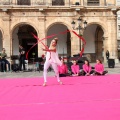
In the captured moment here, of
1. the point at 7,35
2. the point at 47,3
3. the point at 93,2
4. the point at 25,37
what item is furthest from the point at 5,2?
the point at 93,2

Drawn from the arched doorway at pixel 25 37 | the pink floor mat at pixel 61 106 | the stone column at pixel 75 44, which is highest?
the arched doorway at pixel 25 37

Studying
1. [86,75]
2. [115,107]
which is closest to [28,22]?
[86,75]

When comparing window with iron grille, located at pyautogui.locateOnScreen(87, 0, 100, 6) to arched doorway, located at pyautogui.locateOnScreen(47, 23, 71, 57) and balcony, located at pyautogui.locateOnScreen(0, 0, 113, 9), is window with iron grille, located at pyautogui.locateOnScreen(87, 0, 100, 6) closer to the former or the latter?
balcony, located at pyautogui.locateOnScreen(0, 0, 113, 9)

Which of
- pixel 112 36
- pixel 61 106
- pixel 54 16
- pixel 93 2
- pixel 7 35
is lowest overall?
pixel 61 106

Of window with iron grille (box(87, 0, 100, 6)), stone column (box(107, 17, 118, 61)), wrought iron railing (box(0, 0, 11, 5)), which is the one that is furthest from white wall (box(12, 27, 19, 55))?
stone column (box(107, 17, 118, 61))

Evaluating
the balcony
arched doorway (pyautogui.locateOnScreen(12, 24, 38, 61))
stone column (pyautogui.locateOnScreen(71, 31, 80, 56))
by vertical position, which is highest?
the balcony

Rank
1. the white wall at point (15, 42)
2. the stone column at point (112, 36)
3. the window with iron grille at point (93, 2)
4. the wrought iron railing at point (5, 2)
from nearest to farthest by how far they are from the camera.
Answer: the wrought iron railing at point (5, 2) → the stone column at point (112, 36) → the window with iron grille at point (93, 2) → the white wall at point (15, 42)

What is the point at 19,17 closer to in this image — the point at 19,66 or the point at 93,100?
the point at 19,66

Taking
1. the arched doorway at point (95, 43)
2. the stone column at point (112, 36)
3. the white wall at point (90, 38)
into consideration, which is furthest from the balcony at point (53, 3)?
the white wall at point (90, 38)

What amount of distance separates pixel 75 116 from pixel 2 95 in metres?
3.31

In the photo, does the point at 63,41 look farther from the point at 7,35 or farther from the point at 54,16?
the point at 7,35

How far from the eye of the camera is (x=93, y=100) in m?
6.91

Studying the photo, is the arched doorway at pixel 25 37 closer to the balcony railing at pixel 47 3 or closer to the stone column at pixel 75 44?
the balcony railing at pixel 47 3

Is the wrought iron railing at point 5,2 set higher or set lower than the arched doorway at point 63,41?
higher
